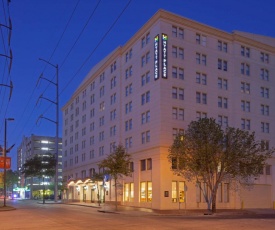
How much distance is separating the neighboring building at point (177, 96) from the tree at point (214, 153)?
5.59 meters

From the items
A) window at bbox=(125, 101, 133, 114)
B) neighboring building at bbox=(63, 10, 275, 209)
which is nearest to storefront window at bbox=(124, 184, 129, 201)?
neighboring building at bbox=(63, 10, 275, 209)

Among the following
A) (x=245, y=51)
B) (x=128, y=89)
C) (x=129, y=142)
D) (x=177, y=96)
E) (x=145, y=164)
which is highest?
(x=245, y=51)

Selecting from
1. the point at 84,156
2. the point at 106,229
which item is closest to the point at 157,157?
the point at 106,229

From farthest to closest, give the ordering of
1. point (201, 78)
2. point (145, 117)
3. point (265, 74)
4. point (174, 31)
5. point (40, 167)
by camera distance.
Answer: point (40, 167) < point (265, 74) < point (201, 78) < point (145, 117) < point (174, 31)

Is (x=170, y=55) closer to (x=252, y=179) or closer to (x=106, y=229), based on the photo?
(x=252, y=179)

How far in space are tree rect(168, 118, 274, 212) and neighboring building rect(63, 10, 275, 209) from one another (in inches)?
220

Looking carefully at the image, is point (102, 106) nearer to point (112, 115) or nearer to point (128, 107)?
point (112, 115)

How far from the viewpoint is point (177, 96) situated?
171 ft

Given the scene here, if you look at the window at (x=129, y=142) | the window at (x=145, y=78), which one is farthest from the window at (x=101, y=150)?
the window at (x=145, y=78)

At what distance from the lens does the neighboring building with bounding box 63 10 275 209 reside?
1992 inches

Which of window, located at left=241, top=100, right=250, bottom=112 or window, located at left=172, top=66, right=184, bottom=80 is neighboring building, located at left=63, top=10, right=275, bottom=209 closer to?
window, located at left=172, top=66, right=184, bottom=80

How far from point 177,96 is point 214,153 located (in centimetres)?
1116

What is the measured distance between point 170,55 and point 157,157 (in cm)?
1242

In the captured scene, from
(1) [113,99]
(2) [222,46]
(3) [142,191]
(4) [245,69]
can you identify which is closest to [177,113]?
(3) [142,191]
